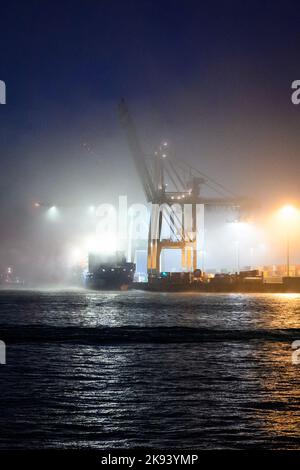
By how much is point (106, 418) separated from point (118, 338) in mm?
23581

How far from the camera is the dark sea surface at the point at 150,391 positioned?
15148 millimetres

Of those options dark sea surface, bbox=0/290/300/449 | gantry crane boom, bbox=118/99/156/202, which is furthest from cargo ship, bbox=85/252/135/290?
dark sea surface, bbox=0/290/300/449

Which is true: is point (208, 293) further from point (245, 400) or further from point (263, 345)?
point (245, 400)

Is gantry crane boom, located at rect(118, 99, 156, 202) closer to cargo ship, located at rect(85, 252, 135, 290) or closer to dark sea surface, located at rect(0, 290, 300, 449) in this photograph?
cargo ship, located at rect(85, 252, 135, 290)

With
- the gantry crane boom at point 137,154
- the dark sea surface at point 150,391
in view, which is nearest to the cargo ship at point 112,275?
the gantry crane boom at point 137,154

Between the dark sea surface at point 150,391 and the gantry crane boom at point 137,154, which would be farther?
the gantry crane boom at point 137,154

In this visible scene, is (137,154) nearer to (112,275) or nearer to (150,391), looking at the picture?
(112,275)

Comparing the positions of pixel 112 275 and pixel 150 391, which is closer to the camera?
pixel 150 391

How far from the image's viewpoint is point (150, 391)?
21219mm

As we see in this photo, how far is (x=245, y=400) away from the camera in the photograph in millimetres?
19625

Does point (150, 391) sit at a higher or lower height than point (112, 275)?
lower

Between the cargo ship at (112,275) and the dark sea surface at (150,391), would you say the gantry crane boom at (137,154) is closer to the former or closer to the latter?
the cargo ship at (112,275)

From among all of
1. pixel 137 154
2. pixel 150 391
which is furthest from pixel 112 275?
pixel 150 391
